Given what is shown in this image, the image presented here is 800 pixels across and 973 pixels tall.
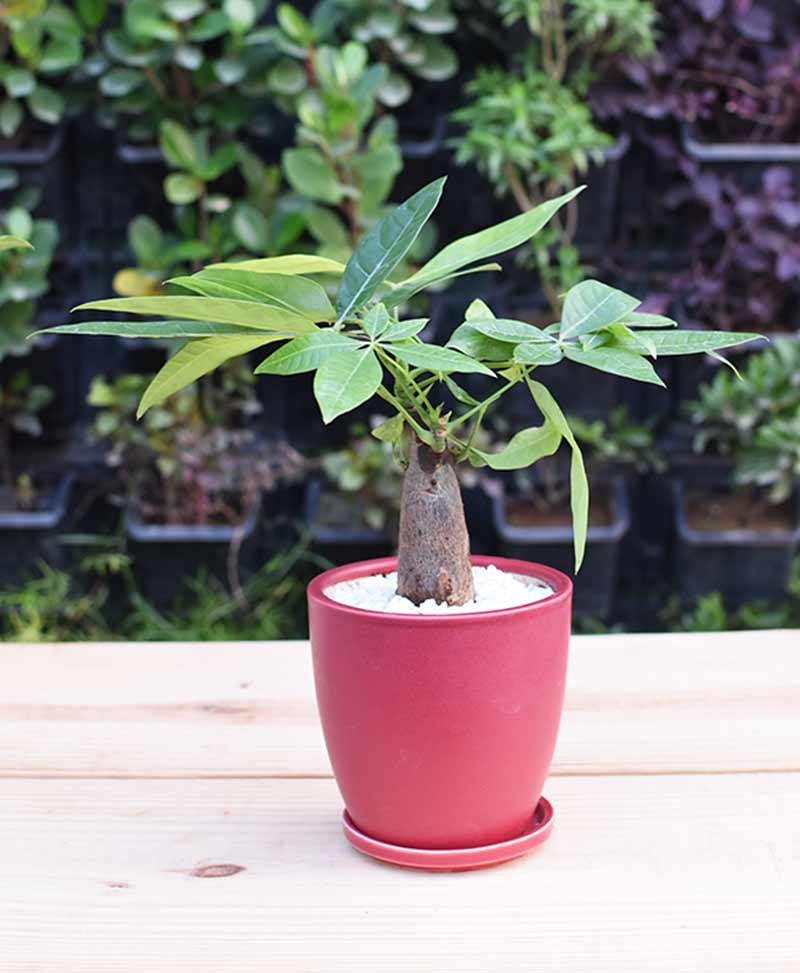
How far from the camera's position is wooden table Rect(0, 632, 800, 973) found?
521 millimetres

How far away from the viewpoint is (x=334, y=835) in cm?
65

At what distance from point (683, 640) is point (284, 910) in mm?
512

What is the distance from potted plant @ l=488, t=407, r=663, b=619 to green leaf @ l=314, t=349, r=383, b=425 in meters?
1.30

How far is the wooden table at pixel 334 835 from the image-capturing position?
0.52 m

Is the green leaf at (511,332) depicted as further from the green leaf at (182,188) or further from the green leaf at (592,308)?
the green leaf at (182,188)

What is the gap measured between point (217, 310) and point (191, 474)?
1.35m

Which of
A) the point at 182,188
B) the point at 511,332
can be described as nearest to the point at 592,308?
the point at 511,332

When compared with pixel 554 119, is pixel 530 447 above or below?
below

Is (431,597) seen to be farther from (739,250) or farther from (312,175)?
(739,250)

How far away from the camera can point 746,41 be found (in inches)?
75.8

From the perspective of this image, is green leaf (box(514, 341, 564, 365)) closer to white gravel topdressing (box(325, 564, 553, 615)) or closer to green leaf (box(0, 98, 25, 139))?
white gravel topdressing (box(325, 564, 553, 615))

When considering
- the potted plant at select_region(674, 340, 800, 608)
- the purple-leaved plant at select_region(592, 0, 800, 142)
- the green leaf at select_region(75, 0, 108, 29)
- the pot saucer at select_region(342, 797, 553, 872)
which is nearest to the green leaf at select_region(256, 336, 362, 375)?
the pot saucer at select_region(342, 797, 553, 872)

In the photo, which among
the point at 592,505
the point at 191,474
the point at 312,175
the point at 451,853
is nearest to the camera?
the point at 451,853

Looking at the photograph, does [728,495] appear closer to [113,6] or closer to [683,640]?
[683,640]
